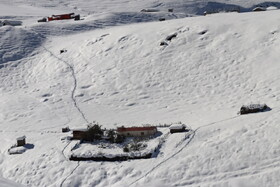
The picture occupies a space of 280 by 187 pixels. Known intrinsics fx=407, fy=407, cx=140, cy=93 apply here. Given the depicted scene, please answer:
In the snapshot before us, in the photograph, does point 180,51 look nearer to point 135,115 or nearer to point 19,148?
point 135,115

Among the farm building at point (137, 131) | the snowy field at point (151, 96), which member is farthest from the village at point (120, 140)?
the snowy field at point (151, 96)

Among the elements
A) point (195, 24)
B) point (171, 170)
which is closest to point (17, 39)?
point (195, 24)

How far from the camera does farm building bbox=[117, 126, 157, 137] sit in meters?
16.3

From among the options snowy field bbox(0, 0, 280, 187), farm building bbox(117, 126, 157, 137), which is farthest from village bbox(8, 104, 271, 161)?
snowy field bbox(0, 0, 280, 187)

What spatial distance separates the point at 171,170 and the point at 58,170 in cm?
414

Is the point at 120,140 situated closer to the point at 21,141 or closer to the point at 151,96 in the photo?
the point at 21,141

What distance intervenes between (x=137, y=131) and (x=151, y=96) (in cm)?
451

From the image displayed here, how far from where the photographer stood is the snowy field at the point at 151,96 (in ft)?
45.1

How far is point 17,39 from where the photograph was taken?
3209 centimetres

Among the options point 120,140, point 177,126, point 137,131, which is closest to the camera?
point 177,126

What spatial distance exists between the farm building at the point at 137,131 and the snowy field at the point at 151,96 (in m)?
0.87

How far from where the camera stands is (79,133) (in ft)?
54.9

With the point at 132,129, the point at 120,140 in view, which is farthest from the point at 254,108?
the point at 120,140

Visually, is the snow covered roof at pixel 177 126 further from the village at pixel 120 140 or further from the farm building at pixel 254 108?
the farm building at pixel 254 108
